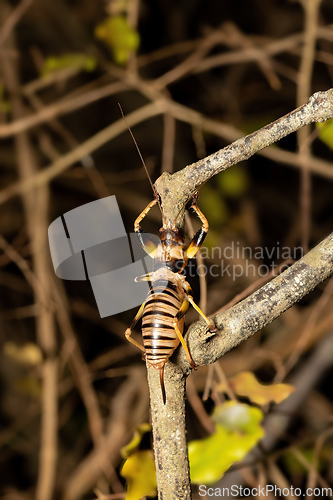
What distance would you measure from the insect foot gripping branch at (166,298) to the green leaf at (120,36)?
76 centimetres

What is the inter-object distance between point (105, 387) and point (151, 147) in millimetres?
889

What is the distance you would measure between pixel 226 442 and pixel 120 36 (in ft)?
3.14

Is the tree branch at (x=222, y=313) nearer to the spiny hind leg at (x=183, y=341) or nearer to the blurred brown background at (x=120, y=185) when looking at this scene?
the spiny hind leg at (x=183, y=341)

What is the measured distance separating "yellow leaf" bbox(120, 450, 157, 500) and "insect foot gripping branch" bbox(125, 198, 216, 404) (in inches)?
6.5

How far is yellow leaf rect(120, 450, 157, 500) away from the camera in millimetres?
567

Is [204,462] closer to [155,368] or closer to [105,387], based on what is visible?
[155,368]

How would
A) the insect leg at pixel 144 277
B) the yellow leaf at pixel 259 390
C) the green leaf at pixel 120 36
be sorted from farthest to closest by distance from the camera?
the green leaf at pixel 120 36
the yellow leaf at pixel 259 390
the insect leg at pixel 144 277

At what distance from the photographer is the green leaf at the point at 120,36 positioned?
1177 mm

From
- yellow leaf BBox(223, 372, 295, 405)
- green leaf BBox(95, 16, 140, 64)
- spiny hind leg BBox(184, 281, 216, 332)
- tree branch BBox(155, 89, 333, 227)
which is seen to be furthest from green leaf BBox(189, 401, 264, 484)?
green leaf BBox(95, 16, 140, 64)

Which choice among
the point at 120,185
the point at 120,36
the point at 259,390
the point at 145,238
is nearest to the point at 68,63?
the point at 120,36

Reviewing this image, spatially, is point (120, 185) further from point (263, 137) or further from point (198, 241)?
point (263, 137)

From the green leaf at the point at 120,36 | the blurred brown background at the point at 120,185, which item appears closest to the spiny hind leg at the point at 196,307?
the blurred brown background at the point at 120,185

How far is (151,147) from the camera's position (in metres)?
1.80

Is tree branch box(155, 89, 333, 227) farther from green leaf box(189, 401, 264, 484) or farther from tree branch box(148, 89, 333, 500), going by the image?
green leaf box(189, 401, 264, 484)
